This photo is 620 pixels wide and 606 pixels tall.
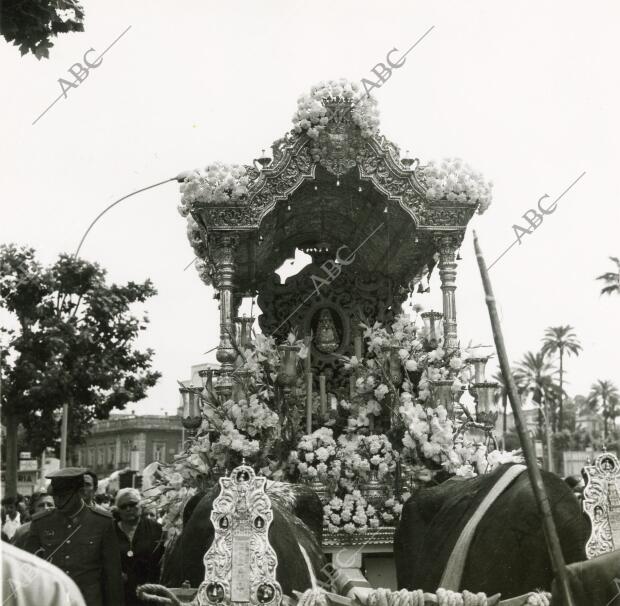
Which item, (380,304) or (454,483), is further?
(380,304)

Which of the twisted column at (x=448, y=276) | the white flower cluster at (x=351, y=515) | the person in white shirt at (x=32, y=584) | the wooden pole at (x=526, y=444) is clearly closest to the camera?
the person in white shirt at (x=32, y=584)

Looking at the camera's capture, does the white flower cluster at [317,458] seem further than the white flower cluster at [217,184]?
No

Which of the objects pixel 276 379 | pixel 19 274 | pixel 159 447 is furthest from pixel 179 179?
pixel 159 447

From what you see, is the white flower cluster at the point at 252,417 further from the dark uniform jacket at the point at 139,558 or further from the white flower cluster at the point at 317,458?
the dark uniform jacket at the point at 139,558

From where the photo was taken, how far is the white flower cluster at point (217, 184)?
8.72 m

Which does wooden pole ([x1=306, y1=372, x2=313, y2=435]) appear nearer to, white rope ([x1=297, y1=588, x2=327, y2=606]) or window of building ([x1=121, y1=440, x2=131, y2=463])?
white rope ([x1=297, y1=588, x2=327, y2=606])

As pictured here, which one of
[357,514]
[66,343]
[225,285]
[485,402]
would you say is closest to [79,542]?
[357,514]

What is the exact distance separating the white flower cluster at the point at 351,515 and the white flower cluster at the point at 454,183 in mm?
2964

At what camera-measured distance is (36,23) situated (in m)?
4.91

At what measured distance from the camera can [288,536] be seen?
494cm

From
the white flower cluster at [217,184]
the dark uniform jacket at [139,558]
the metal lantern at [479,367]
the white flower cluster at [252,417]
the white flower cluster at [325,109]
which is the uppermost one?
the white flower cluster at [325,109]

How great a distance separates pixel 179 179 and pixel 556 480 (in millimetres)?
5885

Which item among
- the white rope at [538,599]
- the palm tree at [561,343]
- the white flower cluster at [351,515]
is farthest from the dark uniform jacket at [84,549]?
the palm tree at [561,343]

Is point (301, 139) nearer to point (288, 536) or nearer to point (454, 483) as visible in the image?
point (454, 483)
